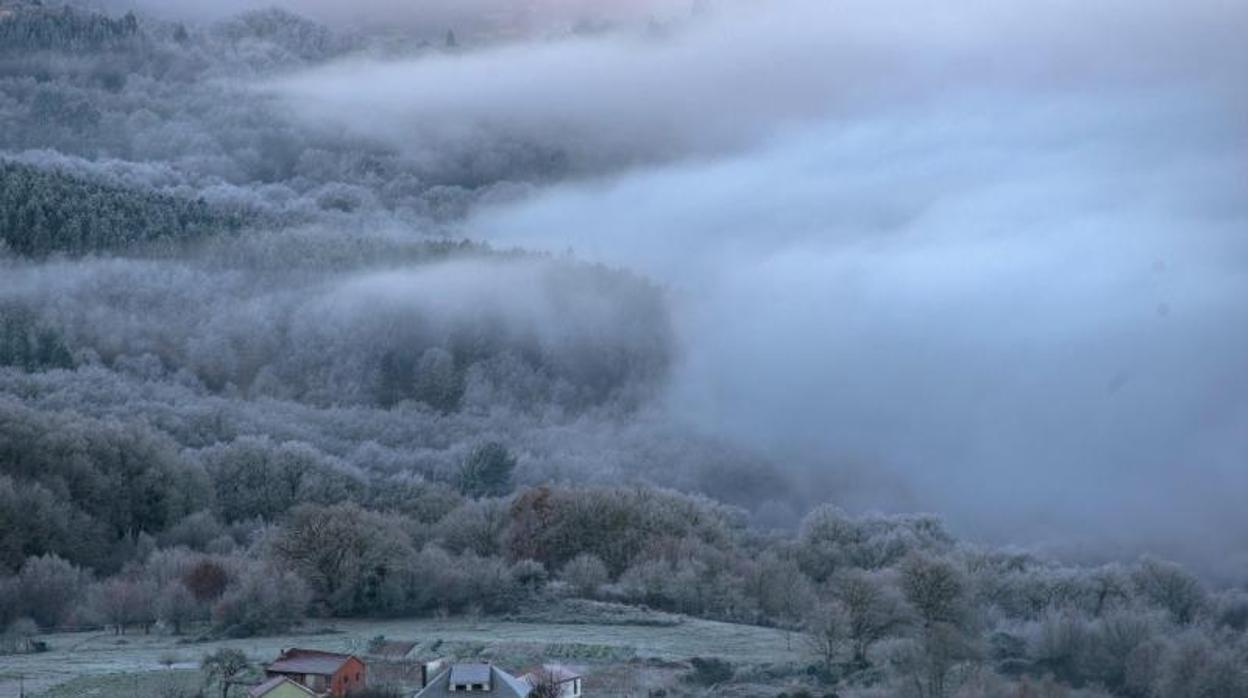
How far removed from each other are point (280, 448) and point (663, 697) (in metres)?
58.2

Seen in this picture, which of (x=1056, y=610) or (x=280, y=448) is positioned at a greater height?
(x=280, y=448)

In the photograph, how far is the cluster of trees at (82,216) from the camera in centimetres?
14612

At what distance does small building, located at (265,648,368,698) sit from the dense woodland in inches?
460

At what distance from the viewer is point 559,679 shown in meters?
55.1

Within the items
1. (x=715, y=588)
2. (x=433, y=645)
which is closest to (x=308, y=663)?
(x=433, y=645)

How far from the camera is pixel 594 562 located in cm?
8450

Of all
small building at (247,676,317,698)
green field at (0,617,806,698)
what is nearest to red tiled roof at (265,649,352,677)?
small building at (247,676,317,698)

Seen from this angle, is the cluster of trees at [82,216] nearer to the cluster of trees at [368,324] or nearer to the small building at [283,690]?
the cluster of trees at [368,324]

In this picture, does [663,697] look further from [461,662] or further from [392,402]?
[392,402]

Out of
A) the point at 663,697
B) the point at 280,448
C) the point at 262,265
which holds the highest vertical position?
the point at 262,265

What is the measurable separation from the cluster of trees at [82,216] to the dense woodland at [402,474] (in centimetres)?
28

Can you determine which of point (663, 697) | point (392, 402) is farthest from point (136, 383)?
point (663, 697)

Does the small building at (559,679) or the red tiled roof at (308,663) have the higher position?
the red tiled roof at (308,663)

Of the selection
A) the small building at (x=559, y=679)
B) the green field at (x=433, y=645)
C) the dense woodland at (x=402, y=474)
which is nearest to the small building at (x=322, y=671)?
the green field at (x=433, y=645)
